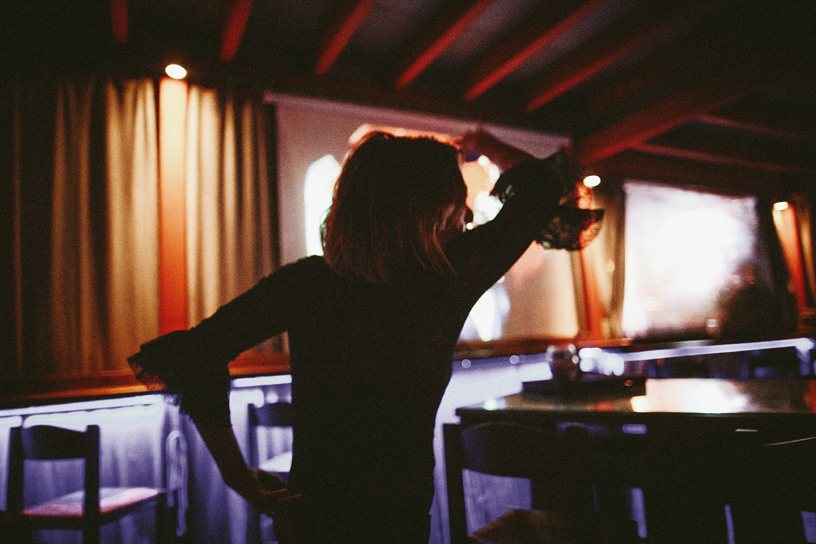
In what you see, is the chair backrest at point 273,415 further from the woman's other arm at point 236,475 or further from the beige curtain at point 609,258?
the beige curtain at point 609,258

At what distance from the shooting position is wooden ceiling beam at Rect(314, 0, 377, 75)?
2.96 m

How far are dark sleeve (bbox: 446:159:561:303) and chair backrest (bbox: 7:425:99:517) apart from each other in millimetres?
1776

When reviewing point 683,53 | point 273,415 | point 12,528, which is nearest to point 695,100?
point 683,53

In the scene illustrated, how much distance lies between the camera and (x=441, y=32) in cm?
332

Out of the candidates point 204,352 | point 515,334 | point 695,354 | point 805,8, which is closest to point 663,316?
point 695,354

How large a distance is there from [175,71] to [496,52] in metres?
2.36

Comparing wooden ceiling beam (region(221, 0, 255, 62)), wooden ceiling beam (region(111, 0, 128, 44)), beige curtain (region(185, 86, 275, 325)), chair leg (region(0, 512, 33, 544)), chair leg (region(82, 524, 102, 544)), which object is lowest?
chair leg (region(82, 524, 102, 544))

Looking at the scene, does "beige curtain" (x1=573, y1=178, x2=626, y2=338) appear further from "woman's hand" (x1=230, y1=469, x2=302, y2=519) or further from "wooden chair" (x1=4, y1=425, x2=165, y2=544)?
"woman's hand" (x1=230, y1=469, x2=302, y2=519)

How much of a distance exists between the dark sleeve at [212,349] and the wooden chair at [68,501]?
58.2 inches

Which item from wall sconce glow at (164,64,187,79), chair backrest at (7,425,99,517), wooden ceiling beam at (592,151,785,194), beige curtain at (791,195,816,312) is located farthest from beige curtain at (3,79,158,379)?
beige curtain at (791,195,816,312)

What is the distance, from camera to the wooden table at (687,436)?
914 mm

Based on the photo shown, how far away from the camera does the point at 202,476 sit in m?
2.75

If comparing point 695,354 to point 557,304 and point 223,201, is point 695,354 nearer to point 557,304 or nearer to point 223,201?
point 557,304

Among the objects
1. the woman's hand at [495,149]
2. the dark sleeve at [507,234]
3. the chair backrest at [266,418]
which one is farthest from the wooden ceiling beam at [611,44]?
the chair backrest at [266,418]
